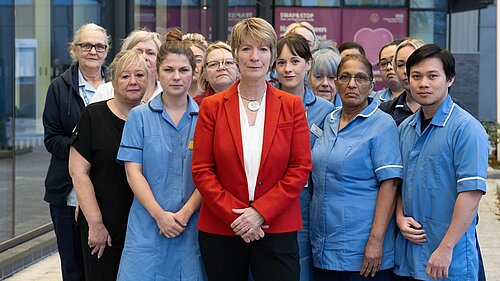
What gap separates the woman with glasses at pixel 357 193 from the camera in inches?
173

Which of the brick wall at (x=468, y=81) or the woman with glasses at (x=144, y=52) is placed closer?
the woman with glasses at (x=144, y=52)

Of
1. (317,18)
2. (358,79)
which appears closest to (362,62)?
(358,79)

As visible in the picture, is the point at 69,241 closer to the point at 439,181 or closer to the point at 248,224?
the point at 248,224

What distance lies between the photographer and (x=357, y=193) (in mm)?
4434

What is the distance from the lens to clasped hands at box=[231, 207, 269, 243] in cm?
411

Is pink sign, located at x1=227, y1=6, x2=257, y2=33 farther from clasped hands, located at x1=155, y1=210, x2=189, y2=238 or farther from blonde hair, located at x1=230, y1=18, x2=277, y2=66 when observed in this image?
clasped hands, located at x1=155, y1=210, x2=189, y2=238

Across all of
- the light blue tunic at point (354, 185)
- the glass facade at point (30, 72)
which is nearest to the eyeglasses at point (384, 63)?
the light blue tunic at point (354, 185)

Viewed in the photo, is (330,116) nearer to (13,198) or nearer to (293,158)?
(293,158)

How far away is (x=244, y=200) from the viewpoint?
13.8 ft

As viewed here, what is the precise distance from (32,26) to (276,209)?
4870 millimetres

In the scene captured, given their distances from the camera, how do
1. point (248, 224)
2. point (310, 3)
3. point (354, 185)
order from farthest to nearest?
point (310, 3)
point (354, 185)
point (248, 224)

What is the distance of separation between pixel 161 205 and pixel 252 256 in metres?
0.55

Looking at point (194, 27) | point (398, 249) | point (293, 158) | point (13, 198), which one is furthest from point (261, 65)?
point (194, 27)

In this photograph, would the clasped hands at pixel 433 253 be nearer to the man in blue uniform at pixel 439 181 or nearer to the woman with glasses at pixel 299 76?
the man in blue uniform at pixel 439 181
